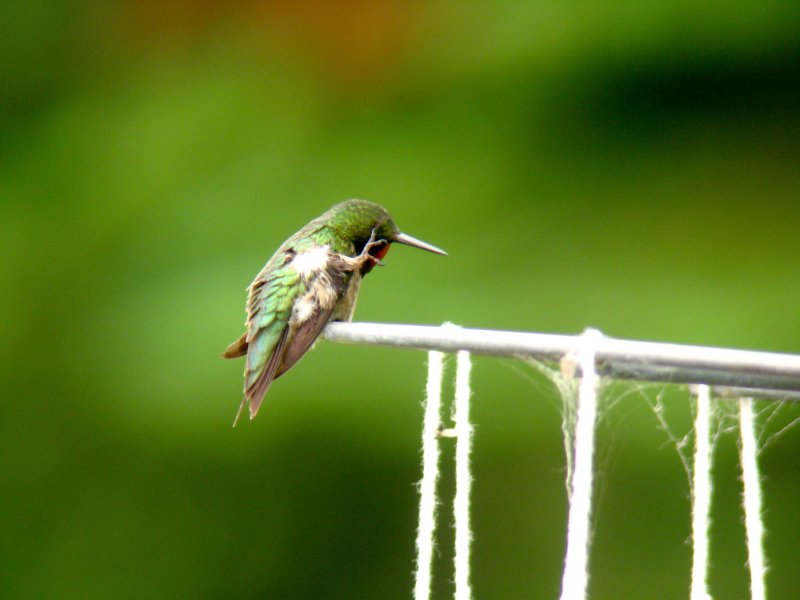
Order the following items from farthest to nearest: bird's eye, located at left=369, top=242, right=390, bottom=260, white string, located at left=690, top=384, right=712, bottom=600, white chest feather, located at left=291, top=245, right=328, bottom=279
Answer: bird's eye, located at left=369, top=242, right=390, bottom=260 → white chest feather, located at left=291, top=245, right=328, bottom=279 → white string, located at left=690, top=384, right=712, bottom=600

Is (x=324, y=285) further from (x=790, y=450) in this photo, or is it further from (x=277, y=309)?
(x=790, y=450)

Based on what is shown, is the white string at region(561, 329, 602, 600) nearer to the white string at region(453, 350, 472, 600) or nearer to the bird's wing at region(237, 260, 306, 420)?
the white string at region(453, 350, 472, 600)

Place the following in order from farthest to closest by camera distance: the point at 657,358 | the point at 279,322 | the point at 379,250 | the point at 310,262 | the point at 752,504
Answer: the point at 379,250 < the point at 310,262 < the point at 279,322 < the point at 752,504 < the point at 657,358

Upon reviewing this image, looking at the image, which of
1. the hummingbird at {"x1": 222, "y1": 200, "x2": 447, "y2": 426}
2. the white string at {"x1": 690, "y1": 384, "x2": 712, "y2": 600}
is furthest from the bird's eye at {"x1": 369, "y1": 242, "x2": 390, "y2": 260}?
the white string at {"x1": 690, "y1": 384, "x2": 712, "y2": 600}

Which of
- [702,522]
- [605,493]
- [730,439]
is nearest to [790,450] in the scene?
[730,439]

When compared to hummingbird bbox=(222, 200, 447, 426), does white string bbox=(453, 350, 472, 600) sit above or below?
below

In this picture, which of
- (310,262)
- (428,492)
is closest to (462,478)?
(428,492)

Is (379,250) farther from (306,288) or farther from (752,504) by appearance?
A: (752,504)
